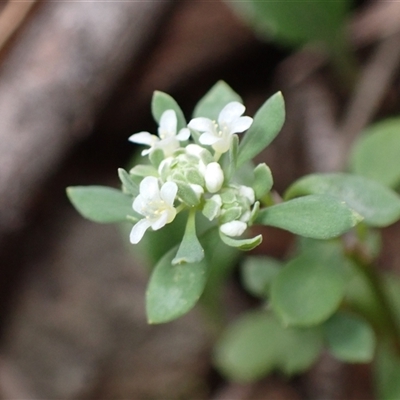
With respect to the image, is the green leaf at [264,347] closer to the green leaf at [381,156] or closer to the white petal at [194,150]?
the green leaf at [381,156]

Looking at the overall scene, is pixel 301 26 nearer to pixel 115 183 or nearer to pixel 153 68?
pixel 153 68

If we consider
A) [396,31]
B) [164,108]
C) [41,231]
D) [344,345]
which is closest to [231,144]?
[164,108]

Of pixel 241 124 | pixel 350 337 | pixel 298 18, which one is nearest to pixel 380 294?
pixel 350 337

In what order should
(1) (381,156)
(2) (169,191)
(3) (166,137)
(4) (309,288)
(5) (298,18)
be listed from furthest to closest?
(5) (298,18), (1) (381,156), (4) (309,288), (3) (166,137), (2) (169,191)

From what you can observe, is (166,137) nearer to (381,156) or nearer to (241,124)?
(241,124)

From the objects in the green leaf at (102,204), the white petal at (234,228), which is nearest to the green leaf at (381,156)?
the white petal at (234,228)

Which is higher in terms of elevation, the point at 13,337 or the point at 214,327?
the point at 13,337
